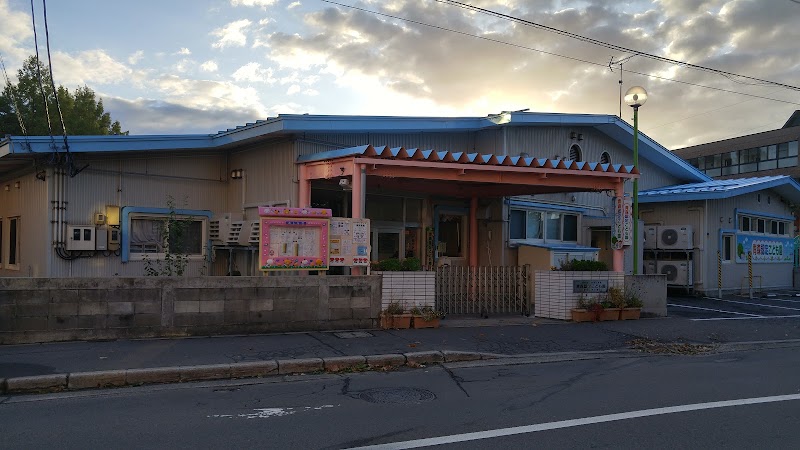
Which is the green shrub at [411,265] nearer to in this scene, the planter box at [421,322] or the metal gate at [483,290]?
the planter box at [421,322]

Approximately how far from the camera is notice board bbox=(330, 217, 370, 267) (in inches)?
475

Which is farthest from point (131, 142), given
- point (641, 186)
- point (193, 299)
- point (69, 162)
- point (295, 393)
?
point (641, 186)

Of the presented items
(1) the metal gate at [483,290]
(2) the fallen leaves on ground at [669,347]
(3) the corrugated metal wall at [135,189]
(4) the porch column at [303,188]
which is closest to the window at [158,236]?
(3) the corrugated metal wall at [135,189]

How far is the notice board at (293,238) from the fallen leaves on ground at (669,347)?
19.7ft

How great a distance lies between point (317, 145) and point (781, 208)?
20359 mm

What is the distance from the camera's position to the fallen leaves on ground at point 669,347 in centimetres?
1141

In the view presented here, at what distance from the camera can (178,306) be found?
34.7ft

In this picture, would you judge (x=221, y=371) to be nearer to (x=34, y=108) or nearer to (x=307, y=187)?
(x=307, y=187)

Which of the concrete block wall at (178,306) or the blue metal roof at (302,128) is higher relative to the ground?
the blue metal roof at (302,128)

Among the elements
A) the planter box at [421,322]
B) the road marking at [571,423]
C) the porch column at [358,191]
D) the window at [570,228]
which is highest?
the porch column at [358,191]

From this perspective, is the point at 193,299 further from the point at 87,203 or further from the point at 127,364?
the point at 87,203

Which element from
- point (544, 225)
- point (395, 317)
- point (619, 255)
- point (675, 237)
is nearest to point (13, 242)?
point (395, 317)

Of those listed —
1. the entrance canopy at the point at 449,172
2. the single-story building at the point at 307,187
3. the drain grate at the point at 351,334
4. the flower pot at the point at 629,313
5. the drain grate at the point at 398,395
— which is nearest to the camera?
the drain grate at the point at 398,395

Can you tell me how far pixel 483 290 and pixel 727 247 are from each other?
Result: 40.4 feet
